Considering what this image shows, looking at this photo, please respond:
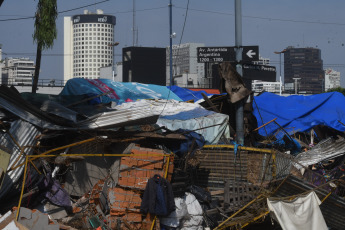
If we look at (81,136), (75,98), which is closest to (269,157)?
(81,136)

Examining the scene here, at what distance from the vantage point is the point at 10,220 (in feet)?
35.3

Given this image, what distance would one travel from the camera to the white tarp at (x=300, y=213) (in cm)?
1276

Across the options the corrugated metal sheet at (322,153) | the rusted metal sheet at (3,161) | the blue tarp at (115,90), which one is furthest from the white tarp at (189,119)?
the rusted metal sheet at (3,161)

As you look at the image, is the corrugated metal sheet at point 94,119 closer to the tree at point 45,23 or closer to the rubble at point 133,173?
the rubble at point 133,173

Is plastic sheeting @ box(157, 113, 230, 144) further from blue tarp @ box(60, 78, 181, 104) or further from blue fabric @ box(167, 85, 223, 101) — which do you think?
blue fabric @ box(167, 85, 223, 101)

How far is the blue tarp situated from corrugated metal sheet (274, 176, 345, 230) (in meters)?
7.50

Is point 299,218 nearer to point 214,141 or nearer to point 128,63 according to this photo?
point 214,141

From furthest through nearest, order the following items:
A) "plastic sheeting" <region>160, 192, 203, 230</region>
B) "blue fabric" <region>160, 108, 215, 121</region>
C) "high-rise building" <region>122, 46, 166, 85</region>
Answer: "high-rise building" <region>122, 46, 166, 85</region>
"blue fabric" <region>160, 108, 215, 121</region>
"plastic sheeting" <region>160, 192, 203, 230</region>

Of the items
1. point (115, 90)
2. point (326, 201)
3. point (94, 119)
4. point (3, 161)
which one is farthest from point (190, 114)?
point (3, 161)

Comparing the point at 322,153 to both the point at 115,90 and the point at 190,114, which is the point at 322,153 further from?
the point at 115,90

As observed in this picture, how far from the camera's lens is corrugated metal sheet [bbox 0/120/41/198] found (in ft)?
41.6

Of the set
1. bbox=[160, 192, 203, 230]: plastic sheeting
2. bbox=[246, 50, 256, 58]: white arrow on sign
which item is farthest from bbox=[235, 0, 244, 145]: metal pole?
bbox=[160, 192, 203, 230]: plastic sheeting

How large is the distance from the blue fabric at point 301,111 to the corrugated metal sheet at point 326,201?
23.4 ft

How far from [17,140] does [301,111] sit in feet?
41.6
